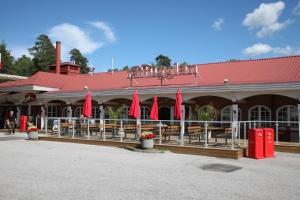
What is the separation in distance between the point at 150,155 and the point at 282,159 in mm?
4787

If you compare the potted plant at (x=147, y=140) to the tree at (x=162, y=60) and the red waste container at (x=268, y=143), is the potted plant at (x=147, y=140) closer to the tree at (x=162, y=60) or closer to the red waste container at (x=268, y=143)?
the red waste container at (x=268, y=143)

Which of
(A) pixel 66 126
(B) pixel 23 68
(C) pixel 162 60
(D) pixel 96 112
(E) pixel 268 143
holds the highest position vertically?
(C) pixel 162 60

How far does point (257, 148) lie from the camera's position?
12180 mm

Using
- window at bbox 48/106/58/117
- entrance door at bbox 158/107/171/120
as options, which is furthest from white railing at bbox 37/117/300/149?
window at bbox 48/106/58/117

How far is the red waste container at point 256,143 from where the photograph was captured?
12.1 metres

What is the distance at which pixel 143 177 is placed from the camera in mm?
8641

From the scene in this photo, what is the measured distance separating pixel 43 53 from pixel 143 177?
244 feet

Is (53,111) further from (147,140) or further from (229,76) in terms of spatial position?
(147,140)

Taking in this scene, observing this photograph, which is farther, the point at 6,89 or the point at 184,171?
the point at 6,89

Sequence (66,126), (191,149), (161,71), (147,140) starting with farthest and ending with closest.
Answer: (161,71), (66,126), (147,140), (191,149)

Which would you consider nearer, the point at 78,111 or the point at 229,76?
the point at 229,76

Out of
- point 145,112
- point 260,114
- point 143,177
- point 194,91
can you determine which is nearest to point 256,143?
point 143,177

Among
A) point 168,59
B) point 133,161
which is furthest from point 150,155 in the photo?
point 168,59

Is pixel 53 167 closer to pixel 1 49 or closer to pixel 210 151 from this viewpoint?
pixel 210 151
